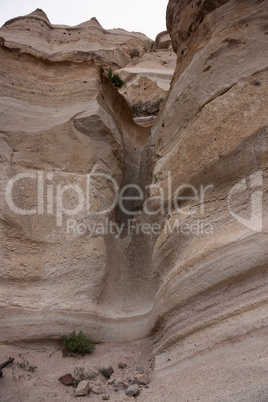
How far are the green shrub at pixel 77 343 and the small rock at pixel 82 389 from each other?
87 centimetres

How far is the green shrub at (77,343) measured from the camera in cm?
493

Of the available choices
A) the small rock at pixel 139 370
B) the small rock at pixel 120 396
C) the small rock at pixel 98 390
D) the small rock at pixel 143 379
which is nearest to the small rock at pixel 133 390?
the small rock at pixel 120 396

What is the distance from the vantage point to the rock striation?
385cm

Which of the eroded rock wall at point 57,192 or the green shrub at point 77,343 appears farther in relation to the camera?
the eroded rock wall at point 57,192

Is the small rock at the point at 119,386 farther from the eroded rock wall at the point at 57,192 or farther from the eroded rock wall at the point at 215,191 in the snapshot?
the eroded rock wall at the point at 57,192

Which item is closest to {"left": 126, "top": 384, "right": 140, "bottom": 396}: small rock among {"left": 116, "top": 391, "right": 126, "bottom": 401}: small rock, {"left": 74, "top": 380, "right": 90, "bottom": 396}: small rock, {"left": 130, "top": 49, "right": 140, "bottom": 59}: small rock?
{"left": 116, "top": 391, "right": 126, "bottom": 401}: small rock

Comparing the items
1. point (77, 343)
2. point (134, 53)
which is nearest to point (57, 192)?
point (77, 343)

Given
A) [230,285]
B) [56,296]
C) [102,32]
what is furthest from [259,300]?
[102,32]

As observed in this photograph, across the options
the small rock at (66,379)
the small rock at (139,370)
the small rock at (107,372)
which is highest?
the small rock at (66,379)

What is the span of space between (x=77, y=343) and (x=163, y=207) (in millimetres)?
2296

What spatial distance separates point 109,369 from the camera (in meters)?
4.56

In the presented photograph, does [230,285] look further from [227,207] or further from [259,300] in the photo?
[227,207]

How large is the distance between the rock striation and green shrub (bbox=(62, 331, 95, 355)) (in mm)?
136

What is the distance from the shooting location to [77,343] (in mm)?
4941
